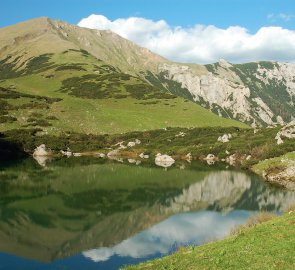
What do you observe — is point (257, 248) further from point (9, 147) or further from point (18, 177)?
point (9, 147)

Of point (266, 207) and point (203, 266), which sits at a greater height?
point (203, 266)

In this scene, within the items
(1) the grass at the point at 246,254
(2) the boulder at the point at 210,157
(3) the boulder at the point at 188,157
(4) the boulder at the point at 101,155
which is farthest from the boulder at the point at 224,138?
(1) the grass at the point at 246,254

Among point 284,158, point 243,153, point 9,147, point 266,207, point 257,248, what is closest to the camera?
point 257,248

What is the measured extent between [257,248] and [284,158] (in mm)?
92415

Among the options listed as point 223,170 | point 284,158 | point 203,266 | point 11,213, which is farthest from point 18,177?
point 203,266

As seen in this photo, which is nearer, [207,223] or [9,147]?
[207,223]

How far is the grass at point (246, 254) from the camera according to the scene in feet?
93.1

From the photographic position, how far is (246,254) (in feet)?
100

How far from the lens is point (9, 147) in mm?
169500

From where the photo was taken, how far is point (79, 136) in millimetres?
191750

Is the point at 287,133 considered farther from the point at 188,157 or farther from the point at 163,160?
the point at 163,160

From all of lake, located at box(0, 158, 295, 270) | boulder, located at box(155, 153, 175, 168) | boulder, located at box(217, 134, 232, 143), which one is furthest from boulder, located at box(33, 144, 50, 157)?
boulder, located at box(217, 134, 232, 143)

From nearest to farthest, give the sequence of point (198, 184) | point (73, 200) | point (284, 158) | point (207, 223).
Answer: point (207, 223) < point (73, 200) < point (198, 184) < point (284, 158)

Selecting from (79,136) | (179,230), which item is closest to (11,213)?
(179,230)
